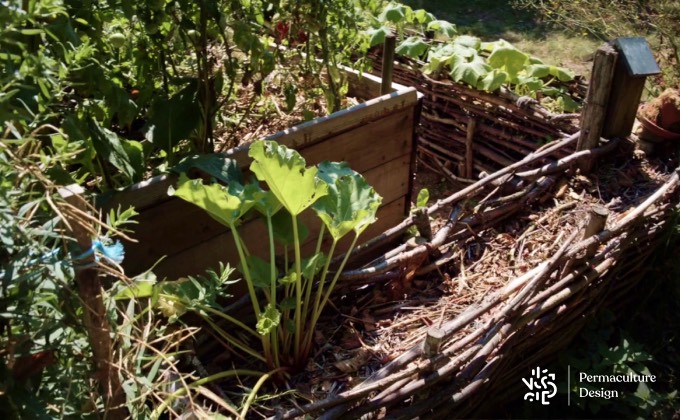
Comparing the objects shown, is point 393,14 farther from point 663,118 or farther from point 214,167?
point 214,167

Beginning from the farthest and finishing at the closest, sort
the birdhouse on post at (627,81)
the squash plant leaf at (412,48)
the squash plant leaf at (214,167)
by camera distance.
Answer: the squash plant leaf at (412,48)
the birdhouse on post at (627,81)
the squash plant leaf at (214,167)

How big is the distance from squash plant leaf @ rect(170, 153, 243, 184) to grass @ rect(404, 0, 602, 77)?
3825mm

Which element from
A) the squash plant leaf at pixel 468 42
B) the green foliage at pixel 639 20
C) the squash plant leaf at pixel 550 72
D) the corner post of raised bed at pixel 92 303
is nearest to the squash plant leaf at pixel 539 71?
the squash plant leaf at pixel 550 72

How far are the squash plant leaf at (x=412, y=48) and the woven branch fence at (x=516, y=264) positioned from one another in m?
0.72

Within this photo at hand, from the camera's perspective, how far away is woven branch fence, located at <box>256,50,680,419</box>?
5.69ft

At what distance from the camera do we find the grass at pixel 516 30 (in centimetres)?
541

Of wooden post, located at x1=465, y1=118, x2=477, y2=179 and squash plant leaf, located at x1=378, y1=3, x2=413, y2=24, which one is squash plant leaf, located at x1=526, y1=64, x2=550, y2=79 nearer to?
wooden post, located at x1=465, y1=118, x2=477, y2=179

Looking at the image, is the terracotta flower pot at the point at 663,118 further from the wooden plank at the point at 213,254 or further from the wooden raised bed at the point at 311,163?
the wooden plank at the point at 213,254

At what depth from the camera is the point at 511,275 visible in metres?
2.29

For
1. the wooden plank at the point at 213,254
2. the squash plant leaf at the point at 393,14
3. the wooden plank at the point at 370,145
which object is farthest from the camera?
the squash plant leaf at the point at 393,14

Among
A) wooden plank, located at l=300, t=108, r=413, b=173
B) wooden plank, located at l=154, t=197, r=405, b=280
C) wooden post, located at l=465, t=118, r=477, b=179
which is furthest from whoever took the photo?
wooden post, located at l=465, t=118, r=477, b=179

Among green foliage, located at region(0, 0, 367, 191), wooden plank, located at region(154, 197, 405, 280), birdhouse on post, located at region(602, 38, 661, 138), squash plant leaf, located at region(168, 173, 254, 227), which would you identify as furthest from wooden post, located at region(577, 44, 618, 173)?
squash plant leaf, located at region(168, 173, 254, 227)

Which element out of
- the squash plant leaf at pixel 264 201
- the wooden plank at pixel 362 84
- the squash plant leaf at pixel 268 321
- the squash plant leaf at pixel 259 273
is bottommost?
the squash plant leaf at pixel 268 321

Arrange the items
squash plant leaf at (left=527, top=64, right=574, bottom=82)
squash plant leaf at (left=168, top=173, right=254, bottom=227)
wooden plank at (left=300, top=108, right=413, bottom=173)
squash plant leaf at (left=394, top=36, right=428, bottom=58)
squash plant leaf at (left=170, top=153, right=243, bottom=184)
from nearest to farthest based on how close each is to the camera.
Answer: squash plant leaf at (left=168, top=173, right=254, bottom=227)
squash plant leaf at (left=170, top=153, right=243, bottom=184)
wooden plank at (left=300, top=108, right=413, bottom=173)
squash plant leaf at (left=527, top=64, right=574, bottom=82)
squash plant leaf at (left=394, top=36, right=428, bottom=58)
